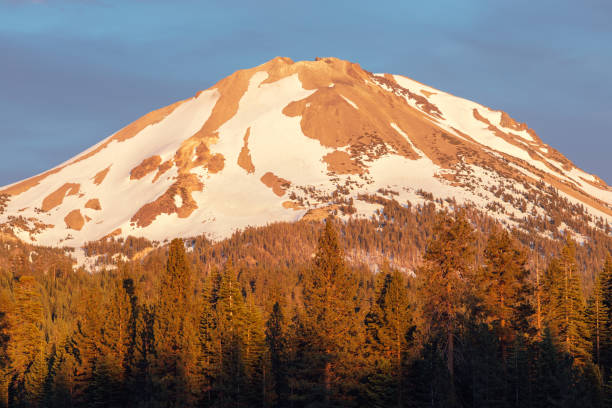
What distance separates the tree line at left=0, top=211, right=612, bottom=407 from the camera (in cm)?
5419

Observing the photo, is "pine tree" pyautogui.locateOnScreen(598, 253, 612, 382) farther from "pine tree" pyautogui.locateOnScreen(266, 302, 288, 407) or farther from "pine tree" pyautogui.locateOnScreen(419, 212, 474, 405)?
"pine tree" pyautogui.locateOnScreen(266, 302, 288, 407)

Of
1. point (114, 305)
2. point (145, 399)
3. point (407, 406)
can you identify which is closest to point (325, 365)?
point (407, 406)

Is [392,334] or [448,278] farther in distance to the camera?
[392,334]

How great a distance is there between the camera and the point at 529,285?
195 ft

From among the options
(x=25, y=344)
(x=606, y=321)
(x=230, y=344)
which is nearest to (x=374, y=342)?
(x=230, y=344)

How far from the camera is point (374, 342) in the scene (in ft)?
195

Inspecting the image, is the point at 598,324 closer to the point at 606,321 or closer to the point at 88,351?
the point at 606,321

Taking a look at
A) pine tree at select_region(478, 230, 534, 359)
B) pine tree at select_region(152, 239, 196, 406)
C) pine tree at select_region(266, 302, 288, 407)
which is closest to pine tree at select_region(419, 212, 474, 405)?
pine tree at select_region(478, 230, 534, 359)

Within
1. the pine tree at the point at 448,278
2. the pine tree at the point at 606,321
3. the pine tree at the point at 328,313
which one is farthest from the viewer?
the pine tree at the point at 606,321

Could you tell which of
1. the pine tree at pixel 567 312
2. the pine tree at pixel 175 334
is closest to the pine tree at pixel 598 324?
the pine tree at pixel 567 312

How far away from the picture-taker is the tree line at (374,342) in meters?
54.2

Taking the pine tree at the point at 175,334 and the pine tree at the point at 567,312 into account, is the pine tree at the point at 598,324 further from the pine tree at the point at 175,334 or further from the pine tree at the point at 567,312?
the pine tree at the point at 175,334

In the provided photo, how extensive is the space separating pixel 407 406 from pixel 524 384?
958cm

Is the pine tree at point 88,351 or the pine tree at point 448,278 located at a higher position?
Answer: the pine tree at point 448,278
